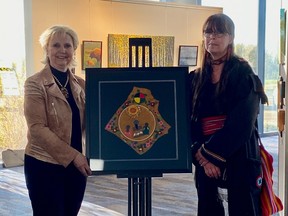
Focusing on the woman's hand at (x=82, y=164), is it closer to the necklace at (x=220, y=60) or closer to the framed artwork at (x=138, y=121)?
the framed artwork at (x=138, y=121)

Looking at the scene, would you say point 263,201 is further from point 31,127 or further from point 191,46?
point 191,46

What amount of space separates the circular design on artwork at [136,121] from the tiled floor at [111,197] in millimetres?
2398

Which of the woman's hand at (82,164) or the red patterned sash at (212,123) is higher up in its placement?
the red patterned sash at (212,123)

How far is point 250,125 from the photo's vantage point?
2.24m

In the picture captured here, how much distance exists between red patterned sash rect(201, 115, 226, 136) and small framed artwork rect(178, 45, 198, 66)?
549 cm

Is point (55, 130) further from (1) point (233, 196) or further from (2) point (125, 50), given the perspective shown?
(2) point (125, 50)

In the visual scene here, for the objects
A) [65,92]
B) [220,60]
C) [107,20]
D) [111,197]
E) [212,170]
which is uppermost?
[107,20]

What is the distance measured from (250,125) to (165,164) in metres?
0.47

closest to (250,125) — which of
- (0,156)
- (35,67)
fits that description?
(35,67)

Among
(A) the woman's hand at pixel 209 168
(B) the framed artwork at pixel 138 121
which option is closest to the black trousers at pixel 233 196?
(A) the woman's hand at pixel 209 168

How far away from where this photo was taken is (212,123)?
228 centimetres

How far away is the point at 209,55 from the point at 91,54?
436 cm

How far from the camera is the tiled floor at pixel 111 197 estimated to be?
15.2 ft

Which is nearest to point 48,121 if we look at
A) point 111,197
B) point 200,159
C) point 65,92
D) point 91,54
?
point 65,92
